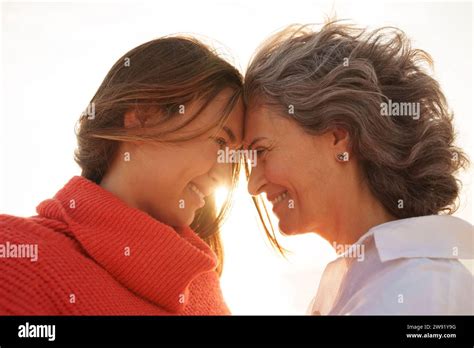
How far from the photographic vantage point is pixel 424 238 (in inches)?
76.1

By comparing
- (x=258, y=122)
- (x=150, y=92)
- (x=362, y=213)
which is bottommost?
(x=362, y=213)

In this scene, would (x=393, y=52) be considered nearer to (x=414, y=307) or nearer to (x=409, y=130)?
(x=409, y=130)

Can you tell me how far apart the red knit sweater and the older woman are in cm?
50

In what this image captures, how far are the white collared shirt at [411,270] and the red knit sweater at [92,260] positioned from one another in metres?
0.53

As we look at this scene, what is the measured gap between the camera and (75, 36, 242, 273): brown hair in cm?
212

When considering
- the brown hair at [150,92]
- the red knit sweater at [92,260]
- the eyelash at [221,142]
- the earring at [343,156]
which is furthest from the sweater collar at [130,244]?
the earring at [343,156]

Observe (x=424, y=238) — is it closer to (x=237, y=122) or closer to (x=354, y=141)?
(x=354, y=141)

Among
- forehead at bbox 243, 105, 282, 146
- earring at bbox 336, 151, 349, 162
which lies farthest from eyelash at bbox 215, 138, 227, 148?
earring at bbox 336, 151, 349, 162

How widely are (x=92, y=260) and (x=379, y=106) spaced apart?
3.83 ft

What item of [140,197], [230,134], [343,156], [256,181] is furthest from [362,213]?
[140,197]

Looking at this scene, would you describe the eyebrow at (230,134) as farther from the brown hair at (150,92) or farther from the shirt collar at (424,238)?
the shirt collar at (424,238)

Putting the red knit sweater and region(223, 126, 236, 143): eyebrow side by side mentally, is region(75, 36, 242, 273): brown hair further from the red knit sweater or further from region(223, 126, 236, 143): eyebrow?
the red knit sweater
